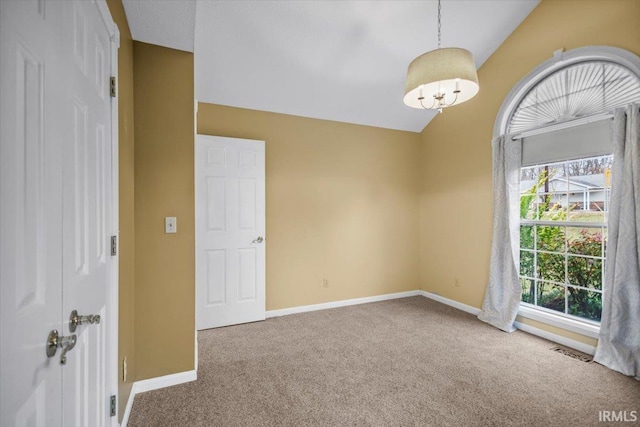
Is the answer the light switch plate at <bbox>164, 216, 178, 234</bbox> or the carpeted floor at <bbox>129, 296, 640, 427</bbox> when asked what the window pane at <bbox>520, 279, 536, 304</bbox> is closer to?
the carpeted floor at <bbox>129, 296, 640, 427</bbox>

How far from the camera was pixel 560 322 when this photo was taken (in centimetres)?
287

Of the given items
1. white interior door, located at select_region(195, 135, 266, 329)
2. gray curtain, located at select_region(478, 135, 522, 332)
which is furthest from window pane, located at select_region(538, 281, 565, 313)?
white interior door, located at select_region(195, 135, 266, 329)

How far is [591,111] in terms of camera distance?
272cm

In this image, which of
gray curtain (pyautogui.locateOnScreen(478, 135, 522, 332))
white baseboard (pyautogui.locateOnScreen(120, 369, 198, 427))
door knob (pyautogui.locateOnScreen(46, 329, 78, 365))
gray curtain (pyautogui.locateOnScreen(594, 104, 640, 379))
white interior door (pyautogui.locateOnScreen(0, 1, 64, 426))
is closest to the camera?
white interior door (pyautogui.locateOnScreen(0, 1, 64, 426))

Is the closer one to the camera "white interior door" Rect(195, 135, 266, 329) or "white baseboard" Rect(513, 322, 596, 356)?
"white baseboard" Rect(513, 322, 596, 356)

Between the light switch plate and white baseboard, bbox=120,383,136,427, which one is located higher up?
the light switch plate

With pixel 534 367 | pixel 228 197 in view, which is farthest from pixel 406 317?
pixel 228 197

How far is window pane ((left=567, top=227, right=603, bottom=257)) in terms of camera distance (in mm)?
2748

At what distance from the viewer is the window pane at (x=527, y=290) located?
3291mm

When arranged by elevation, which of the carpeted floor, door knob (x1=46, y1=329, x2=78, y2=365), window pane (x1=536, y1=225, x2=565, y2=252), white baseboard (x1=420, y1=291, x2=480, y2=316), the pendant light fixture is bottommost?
the carpeted floor

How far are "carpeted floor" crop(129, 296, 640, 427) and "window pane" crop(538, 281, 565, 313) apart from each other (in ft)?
1.37

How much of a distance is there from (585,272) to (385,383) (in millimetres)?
2242

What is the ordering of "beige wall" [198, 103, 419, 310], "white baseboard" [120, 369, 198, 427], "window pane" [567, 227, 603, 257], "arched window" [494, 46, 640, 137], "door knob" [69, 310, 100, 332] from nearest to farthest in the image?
"door knob" [69, 310, 100, 332]
"white baseboard" [120, 369, 198, 427]
"arched window" [494, 46, 640, 137]
"window pane" [567, 227, 603, 257]
"beige wall" [198, 103, 419, 310]

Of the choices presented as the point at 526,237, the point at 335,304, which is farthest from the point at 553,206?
the point at 335,304
